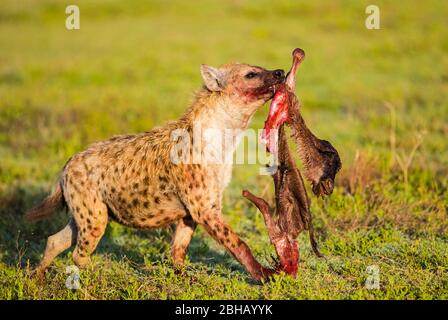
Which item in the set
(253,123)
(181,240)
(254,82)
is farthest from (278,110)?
(253,123)

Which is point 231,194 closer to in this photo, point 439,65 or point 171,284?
point 171,284

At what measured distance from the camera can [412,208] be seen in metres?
7.17

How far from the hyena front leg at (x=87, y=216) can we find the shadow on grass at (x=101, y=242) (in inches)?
18.7

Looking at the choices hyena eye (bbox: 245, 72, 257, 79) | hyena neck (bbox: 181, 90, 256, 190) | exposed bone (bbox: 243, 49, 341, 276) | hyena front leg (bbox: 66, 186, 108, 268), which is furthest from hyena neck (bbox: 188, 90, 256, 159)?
hyena front leg (bbox: 66, 186, 108, 268)

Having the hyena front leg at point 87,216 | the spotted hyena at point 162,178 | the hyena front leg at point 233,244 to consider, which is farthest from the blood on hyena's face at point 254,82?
the hyena front leg at point 87,216

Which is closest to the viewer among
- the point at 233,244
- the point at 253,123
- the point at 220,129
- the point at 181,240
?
the point at 233,244

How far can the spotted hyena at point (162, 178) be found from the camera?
5699 millimetres

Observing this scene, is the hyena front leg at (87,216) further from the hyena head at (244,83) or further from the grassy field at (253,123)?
the hyena head at (244,83)

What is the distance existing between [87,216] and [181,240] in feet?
2.44

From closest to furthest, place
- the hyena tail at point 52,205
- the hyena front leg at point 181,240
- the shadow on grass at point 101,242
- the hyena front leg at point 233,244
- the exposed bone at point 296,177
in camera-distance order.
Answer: the hyena front leg at point 233,244
the exposed bone at point 296,177
the hyena front leg at point 181,240
the hyena tail at point 52,205
the shadow on grass at point 101,242

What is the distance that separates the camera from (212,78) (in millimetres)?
5898

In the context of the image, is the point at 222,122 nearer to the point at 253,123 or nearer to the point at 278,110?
the point at 278,110

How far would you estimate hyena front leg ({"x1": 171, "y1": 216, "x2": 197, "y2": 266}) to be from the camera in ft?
20.0

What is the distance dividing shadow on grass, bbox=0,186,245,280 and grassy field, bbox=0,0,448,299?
0.06 feet
